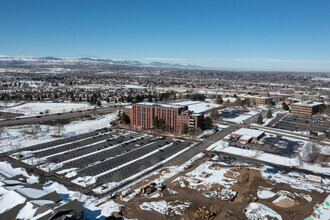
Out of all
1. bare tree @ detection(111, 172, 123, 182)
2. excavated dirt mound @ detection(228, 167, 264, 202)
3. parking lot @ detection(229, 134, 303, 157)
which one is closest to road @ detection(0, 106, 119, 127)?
bare tree @ detection(111, 172, 123, 182)

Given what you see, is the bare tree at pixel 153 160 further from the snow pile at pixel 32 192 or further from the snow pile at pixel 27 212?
the snow pile at pixel 27 212

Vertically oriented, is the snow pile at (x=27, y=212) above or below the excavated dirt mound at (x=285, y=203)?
above

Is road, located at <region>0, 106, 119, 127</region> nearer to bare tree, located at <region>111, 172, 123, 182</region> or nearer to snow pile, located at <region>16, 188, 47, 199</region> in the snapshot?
bare tree, located at <region>111, 172, 123, 182</region>

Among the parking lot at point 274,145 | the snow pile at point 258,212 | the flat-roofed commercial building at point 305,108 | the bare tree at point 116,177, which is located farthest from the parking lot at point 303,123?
the bare tree at point 116,177

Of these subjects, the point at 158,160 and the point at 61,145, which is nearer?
the point at 158,160

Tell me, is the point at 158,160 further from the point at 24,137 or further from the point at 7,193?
the point at 24,137

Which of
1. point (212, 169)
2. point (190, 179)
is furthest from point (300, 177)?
point (190, 179)

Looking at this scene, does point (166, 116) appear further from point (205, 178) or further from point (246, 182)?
point (246, 182)
